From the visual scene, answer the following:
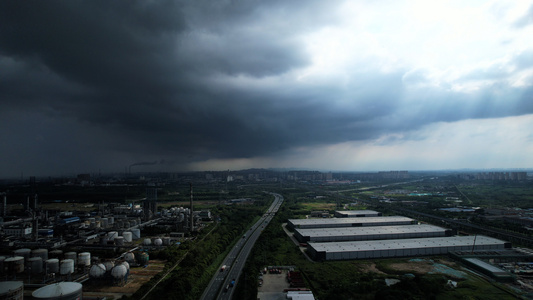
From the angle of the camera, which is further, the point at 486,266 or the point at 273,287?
the point at 486,266

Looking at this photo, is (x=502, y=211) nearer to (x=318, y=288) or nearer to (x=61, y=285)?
(x=318, y=288)

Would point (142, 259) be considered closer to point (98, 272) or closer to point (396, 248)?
point (98, 272)

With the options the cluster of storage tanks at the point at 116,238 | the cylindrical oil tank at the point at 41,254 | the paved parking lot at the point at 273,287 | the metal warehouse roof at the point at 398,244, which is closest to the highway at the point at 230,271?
the paved parking lot at the point at 273,287

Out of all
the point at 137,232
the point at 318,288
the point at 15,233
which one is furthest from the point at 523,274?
the point at 15,233

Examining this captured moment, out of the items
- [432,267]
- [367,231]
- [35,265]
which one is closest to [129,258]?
[35,265]

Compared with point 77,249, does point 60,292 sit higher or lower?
higher

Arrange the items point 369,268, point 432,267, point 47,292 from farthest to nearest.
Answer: point 432,267 → point 369,268 → point 47,292
